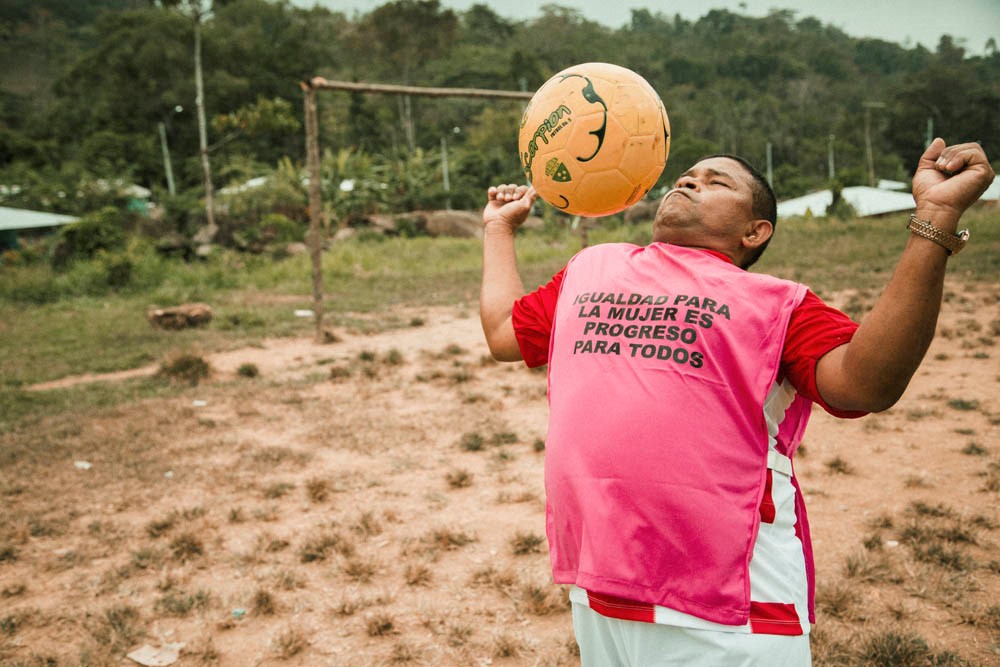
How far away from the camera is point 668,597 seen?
136cm

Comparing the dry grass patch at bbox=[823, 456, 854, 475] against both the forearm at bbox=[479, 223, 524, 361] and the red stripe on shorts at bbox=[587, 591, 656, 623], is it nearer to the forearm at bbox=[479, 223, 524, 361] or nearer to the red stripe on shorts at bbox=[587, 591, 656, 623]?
the forearm at bbox=[479, 223, 524, 361]

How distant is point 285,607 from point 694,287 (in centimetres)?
260

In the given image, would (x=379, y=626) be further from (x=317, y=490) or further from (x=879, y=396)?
(x=879, y=396)

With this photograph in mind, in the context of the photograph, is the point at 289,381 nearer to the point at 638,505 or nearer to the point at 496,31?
the point at 638,505

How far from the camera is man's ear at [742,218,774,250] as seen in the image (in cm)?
160

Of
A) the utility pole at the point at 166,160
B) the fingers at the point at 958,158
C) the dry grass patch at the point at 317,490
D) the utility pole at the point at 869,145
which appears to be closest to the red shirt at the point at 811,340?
the fingers at the point at 958,158

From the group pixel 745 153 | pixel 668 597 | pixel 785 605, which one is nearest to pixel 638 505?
pixel 668 597

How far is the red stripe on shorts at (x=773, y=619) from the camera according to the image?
1.37m

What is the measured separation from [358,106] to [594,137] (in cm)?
3946

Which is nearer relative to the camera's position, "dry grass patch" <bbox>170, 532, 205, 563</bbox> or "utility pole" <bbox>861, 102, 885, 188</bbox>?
"dry grass patch" <bbox>170, 532, 205, 563</bbox>

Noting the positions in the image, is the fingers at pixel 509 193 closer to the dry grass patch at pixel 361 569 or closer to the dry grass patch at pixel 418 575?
the dry grass patch at pixel 418 575

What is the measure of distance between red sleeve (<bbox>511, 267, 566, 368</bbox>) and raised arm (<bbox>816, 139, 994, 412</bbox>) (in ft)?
2.27

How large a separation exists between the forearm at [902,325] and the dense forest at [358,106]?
21.6m

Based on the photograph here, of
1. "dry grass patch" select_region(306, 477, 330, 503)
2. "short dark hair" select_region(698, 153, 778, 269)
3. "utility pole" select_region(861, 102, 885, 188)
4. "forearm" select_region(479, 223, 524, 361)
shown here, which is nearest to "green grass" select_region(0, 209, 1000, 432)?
"dry grass patch" select_region(306, 477, 330, 503)
